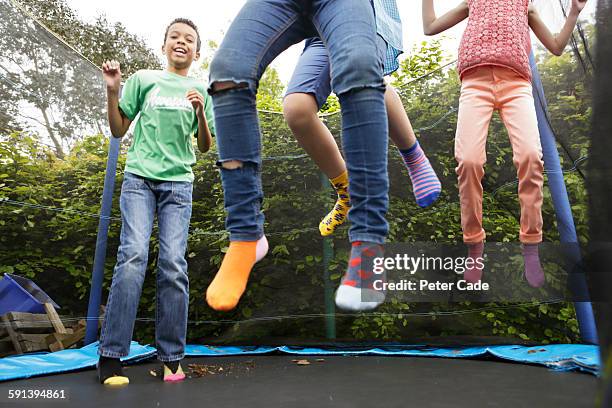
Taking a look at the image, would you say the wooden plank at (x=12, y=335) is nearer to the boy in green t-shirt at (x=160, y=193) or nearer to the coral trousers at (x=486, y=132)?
the boy in green t-shirt at (x=160, y=193)

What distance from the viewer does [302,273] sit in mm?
2947

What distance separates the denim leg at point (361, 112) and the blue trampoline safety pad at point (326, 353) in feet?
4.99

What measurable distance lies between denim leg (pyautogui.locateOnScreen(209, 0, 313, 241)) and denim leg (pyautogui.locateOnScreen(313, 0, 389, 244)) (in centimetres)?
9

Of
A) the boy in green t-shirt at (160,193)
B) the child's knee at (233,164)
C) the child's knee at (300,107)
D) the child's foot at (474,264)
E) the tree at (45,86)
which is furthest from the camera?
the tree at (45,86)

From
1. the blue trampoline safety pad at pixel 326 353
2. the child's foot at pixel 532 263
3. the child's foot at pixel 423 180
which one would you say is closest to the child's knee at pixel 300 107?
the child's foot at pixel 423 180

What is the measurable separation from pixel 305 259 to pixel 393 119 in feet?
5.35

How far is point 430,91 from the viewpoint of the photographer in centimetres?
259

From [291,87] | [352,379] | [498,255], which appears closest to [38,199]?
[352,379]

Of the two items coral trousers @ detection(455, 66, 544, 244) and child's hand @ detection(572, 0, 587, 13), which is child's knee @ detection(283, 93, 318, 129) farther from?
child's hand @ detection(572, 0, 587, 13)

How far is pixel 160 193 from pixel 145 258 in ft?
0.79

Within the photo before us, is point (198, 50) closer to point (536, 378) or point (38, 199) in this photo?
point (38, 199)

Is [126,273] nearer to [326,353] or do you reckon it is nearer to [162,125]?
[162,125]

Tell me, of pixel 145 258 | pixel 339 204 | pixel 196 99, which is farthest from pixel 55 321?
pixel 339 204

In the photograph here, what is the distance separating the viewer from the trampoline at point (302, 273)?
1.88 meters
